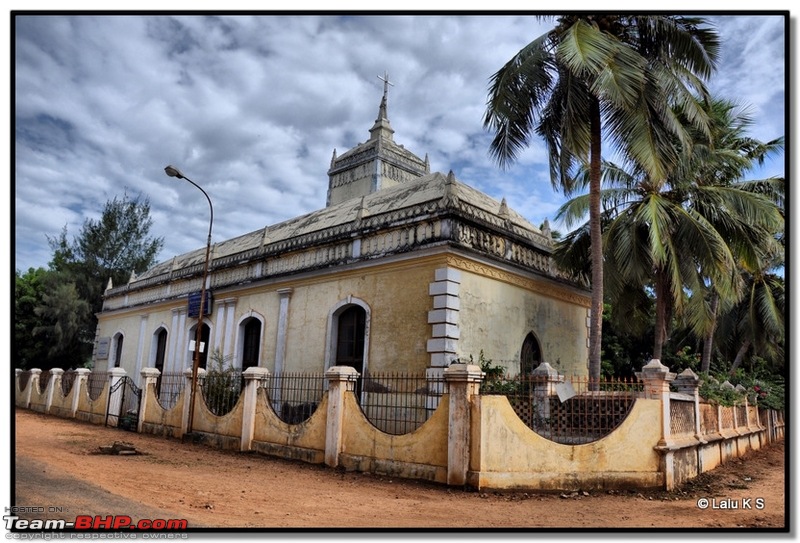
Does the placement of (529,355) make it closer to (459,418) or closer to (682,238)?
(682,238)

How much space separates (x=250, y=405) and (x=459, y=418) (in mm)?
5323

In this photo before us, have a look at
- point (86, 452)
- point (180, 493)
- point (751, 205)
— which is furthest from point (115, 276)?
point (751, 205)

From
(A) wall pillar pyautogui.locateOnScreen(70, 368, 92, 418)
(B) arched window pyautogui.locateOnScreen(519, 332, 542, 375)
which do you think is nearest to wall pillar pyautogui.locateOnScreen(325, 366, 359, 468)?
(B) arched window pyautogui.locateOnScreen(519, 332, 542, 375)

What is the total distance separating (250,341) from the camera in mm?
17594

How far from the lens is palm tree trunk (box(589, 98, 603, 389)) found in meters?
12.0

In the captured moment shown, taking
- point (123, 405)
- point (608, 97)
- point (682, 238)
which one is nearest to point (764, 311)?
point (682, 238)

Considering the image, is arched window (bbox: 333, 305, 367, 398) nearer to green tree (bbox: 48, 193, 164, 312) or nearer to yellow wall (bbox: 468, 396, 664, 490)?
yellow wall (bbox: 468, 396, 664, 490)

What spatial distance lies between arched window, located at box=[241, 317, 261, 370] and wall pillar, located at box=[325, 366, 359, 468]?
717cm

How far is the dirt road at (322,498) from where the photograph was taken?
22.2 ft

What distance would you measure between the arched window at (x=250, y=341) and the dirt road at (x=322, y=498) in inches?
245

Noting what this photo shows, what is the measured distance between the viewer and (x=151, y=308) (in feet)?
72.9

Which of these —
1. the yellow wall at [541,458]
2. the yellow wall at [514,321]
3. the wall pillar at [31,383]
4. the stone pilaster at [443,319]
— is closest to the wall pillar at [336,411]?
the stone pilaster at [443,319]

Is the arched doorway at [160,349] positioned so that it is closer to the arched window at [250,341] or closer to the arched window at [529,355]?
the arched window at [250,341]

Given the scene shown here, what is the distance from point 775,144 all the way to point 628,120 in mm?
8328
